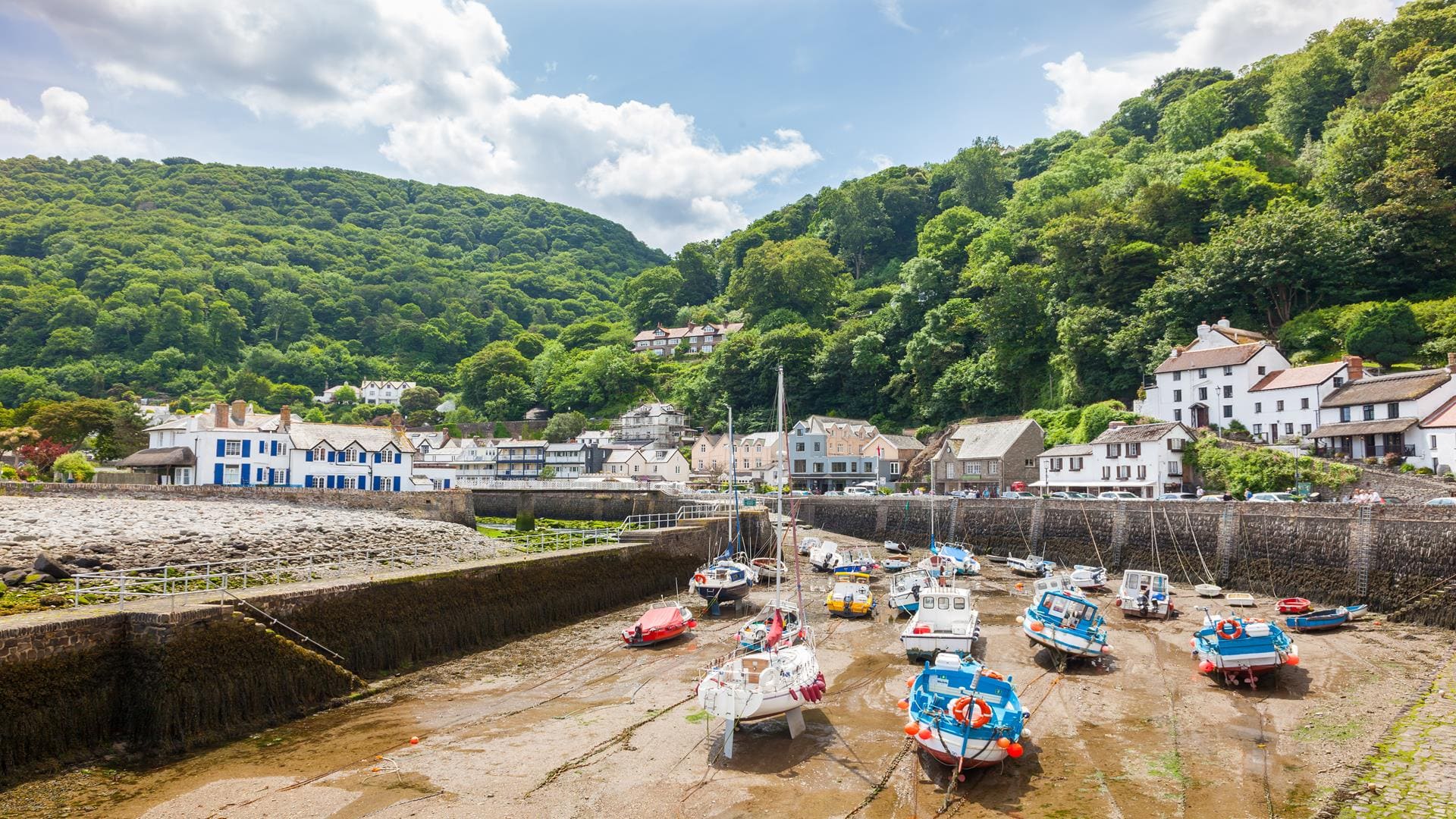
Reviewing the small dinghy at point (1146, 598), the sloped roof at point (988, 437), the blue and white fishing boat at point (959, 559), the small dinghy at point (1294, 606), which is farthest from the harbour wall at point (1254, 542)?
the sloped roof at point (988, 437)

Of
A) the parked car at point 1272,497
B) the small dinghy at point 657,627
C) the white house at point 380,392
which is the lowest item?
the small dinghy at point 657,627

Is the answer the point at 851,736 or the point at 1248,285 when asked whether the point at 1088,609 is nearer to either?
the point at 851,736

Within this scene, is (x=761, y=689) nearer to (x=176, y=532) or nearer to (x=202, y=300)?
(x=176, y=532)

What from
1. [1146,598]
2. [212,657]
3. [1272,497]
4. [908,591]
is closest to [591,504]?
[908,591]

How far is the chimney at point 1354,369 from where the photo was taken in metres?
43.4

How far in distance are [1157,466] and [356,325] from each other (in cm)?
15485

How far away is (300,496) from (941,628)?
4083 cm

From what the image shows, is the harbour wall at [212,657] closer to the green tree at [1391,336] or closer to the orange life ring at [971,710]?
the orange life ring at [971,710]

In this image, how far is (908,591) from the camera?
2938cm

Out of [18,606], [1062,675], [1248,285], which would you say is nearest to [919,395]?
[1248,285]

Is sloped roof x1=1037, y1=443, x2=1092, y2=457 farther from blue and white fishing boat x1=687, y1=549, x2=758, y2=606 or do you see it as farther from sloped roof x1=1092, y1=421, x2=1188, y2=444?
blue and white fishing boat x1=687, y1=549, x2=758, y2=606

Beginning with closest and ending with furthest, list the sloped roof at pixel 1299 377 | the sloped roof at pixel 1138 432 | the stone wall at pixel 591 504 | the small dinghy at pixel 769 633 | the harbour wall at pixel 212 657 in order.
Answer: the harbour wall at pixel 212 657 < the small dinghy at pixel 769 633 < the sloped roof at pixel 1299 377 < the sloped roof at pixel 1138 432 < the stone wall at pixel 591 504

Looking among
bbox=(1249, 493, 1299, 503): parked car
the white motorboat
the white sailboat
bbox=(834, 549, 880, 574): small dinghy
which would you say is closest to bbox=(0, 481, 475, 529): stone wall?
bbox=(834, 549, 880, 574): small dinghy

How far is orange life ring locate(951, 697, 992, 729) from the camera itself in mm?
13289
